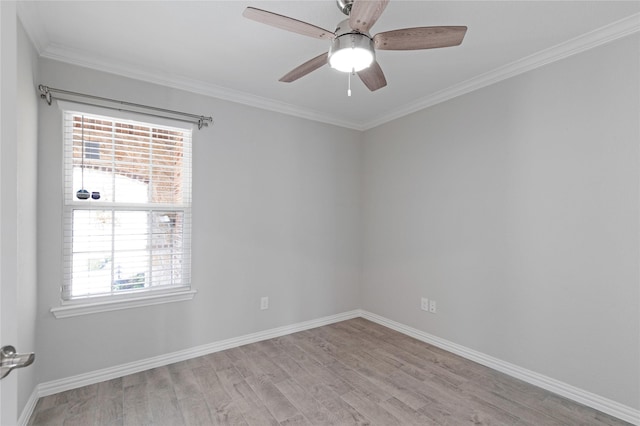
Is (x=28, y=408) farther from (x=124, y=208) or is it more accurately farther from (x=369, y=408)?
(x=369, y=408)

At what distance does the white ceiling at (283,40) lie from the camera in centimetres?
191

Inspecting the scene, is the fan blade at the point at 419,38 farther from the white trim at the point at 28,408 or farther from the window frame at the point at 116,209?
the white trim at the point at 28,408

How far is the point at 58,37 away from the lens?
221cm

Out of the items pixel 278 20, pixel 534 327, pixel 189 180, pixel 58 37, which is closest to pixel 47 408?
pixel 189 180

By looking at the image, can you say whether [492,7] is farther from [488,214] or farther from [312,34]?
[488,214]

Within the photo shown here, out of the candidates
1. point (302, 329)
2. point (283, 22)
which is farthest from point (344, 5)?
point (302, 329)

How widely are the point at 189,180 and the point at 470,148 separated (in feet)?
8.68

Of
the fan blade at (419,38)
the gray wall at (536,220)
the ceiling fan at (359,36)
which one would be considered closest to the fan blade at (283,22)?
the ceiling fan at (359,36)

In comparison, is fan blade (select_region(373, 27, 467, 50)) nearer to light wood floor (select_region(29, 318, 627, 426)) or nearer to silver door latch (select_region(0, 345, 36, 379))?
silver door latch (select_region(0, 345, 36, 379))

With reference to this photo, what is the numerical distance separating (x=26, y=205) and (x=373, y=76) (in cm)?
238

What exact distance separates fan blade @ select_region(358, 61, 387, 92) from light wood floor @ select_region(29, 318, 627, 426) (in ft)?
7.34

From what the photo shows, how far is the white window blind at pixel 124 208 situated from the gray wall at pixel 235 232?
0.09 metres

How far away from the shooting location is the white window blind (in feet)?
7.95

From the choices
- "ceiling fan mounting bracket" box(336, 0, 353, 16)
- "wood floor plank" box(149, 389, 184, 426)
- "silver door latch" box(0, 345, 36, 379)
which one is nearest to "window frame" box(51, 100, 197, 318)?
"wood floor plank" box(149, 389, 184, 426)
